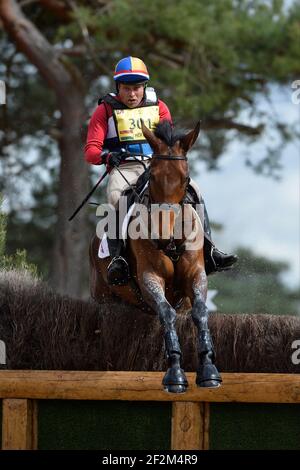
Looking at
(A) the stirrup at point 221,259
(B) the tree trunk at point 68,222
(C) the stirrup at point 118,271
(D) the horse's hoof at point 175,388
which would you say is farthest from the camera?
(B) the tree trunk at point 68,222

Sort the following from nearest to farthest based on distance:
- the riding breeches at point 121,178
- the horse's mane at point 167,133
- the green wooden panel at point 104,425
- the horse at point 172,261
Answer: the green wooden panel at point 104,425 → the horse at point 172,261 → the horse's mane at point 167,133 → the riding breeches at point 121,178

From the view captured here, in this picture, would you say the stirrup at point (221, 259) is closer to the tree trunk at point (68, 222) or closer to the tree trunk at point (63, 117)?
the tree trunk at point (68, 222)

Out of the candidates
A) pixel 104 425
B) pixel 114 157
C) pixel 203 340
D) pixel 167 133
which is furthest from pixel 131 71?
pixel 104 425

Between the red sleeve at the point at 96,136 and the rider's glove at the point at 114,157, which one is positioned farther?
the red sleeve at the point at 96,136

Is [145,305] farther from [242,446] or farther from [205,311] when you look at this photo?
[242,446]

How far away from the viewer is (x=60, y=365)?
6.46m

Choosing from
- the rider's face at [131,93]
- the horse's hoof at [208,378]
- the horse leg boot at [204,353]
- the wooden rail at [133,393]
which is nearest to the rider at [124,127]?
the rider's face at [131,93]

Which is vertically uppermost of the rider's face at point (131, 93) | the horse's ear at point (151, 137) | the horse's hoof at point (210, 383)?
the rider's face at point (131, 93)

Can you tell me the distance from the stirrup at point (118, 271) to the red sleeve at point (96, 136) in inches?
30.9

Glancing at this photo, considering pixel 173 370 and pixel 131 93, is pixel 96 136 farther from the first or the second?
pixel 173 370

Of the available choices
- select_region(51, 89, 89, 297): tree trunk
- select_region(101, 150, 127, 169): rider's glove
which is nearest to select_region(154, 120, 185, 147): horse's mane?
select_region(101, 150, 127, 169): rider's glove

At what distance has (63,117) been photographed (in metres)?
18.8

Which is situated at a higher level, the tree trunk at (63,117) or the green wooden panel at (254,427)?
the tree trunk at (63,117)

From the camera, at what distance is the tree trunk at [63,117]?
18.3 metres
